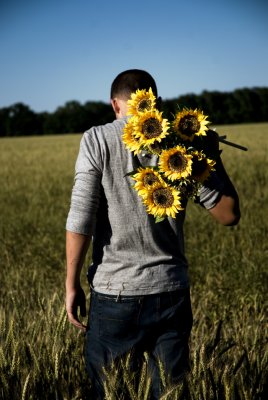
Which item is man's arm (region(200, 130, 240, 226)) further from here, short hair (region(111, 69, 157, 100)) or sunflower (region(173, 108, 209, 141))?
short hair (region(111, 69, 157, 100))

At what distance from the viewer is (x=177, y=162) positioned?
160 centimetres

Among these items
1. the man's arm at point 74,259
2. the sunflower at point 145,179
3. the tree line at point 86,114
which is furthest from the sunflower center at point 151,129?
the tree line at point 86,114

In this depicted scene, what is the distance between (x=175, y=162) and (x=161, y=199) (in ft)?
0.41

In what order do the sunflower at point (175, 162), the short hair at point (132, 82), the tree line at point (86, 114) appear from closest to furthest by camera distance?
the sunflower at point (175, 162) → the short hair at point (132, 82) → the tree line at point (86, 114)

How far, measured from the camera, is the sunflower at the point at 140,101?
162 cm

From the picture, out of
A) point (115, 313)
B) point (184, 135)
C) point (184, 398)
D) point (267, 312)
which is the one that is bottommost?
point (267, 312)

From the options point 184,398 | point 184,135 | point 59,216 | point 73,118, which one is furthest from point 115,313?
point 73,118

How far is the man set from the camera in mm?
1750

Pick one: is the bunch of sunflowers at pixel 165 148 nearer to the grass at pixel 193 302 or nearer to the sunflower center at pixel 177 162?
the sunflower center at pixel 177 162

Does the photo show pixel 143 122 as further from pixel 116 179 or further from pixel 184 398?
pixel 184 398

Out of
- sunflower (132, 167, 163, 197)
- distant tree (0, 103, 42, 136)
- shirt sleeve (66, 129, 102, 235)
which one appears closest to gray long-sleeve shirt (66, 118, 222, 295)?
shirt sleeve (66, 129, 102, 235)

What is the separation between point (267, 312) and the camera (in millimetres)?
3416

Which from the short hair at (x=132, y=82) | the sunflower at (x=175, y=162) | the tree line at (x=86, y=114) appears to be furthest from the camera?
the tree line at (x=86, y=114)

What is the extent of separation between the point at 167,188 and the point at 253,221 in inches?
170
